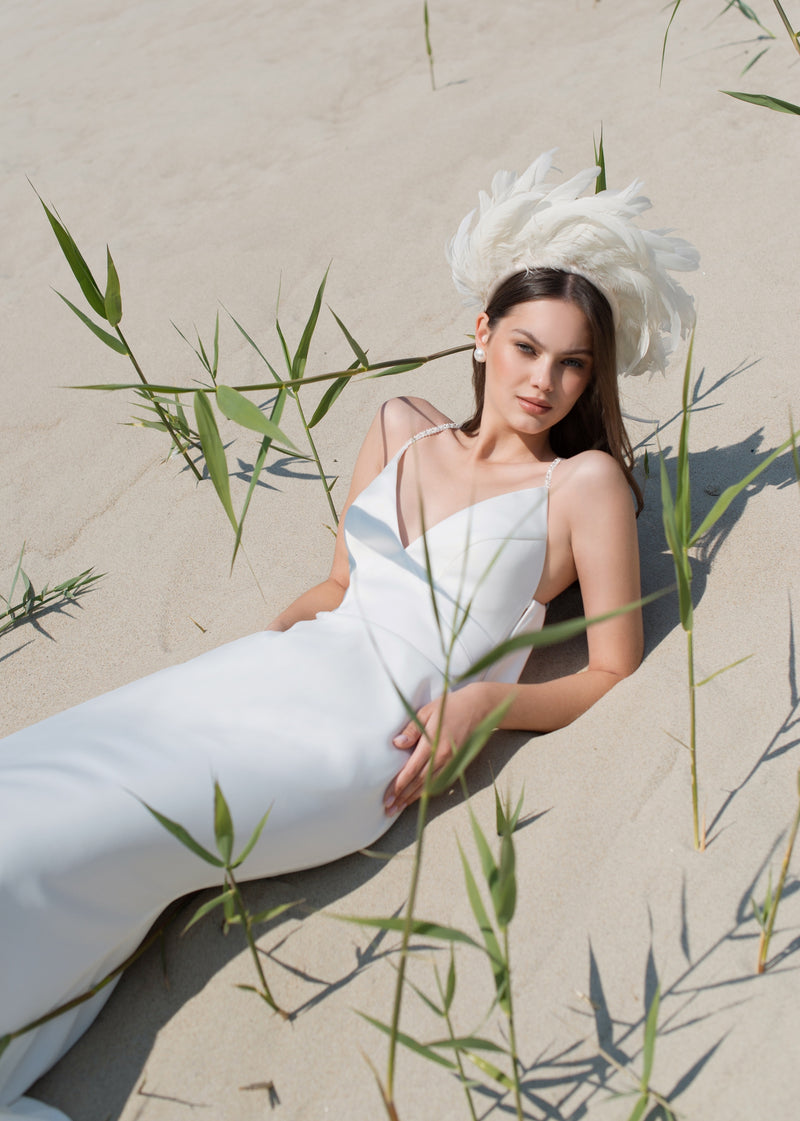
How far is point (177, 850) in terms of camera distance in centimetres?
167

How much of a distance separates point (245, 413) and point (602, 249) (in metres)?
0.86

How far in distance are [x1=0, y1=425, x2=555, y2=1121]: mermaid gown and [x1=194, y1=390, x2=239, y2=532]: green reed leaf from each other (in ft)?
1.24

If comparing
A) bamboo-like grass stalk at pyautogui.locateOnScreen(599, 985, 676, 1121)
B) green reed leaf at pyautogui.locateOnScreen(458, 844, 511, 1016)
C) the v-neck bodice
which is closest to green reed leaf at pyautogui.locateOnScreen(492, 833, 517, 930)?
green reed leaf at pyautogui.locateOnScreen(458, 844, 511, 1016)

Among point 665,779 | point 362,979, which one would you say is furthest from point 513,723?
point 362,979

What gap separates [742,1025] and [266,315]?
3.03 metres

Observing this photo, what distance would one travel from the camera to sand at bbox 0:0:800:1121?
1.53 meters

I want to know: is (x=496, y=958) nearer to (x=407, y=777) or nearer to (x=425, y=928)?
(x=425, y=928)

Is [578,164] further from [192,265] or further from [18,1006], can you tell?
[18,1006]

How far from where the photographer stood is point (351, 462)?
10.2ft

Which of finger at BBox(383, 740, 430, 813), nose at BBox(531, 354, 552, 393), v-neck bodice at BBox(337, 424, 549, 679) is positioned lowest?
finger at BBox(383, 740, 430, 813)

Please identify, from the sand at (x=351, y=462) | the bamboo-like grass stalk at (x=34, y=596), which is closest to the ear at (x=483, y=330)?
the sand at (x=351, y=462)

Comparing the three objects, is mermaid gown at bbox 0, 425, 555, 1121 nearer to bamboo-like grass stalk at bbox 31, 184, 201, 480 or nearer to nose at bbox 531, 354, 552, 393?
nose at bbox 531, 354, 552, 393

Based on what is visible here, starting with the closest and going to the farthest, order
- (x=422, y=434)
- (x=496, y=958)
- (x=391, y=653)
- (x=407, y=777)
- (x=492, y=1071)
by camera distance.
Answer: (x=496, y=958) < (x=492, y=1071) < (x=407, y=777) < (x=391, y=653) < (x=422, y=434)

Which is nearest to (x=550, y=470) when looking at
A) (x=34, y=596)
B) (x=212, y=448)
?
(x=212, y=448)
